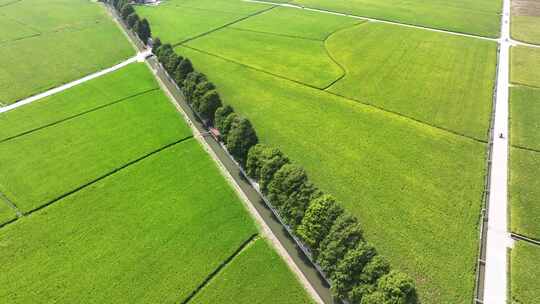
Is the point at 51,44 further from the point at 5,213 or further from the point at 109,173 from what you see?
the point at 5,213

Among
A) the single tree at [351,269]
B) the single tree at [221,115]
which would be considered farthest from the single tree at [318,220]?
the single tree at [221,115]

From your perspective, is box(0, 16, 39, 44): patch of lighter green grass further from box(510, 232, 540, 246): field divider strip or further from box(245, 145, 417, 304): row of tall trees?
box(510, 232, 540, 246): field divider strip

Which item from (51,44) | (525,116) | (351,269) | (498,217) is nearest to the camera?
(351,269)

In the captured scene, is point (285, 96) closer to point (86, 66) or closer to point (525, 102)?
point (525, 102)

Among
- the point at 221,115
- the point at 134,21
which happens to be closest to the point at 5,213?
the point at 221,115

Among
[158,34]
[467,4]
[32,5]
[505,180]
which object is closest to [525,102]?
[505,180]

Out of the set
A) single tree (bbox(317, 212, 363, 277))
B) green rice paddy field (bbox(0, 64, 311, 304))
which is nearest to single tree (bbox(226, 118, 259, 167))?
green rice paddy field (bbox(0, 64, 311, 304))

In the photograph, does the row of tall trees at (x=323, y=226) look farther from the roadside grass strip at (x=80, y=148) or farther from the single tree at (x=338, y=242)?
the roadside grass strip at (x=80, y=148)
